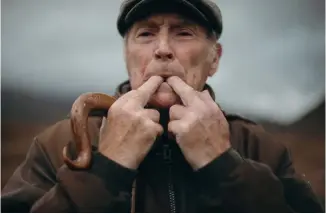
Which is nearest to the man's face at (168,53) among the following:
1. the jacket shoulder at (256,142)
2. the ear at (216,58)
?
the ear at (216,58)

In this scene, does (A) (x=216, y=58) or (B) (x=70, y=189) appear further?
(A) (x=216, y=58)

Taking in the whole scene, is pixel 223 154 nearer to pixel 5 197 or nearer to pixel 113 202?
pixel 113 202

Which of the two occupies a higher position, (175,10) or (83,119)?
(175,10)

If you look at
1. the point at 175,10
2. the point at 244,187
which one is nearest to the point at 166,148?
the point at 244,187

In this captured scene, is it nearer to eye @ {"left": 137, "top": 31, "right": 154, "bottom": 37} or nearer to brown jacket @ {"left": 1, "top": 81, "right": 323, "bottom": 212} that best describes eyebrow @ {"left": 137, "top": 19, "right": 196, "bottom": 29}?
eye @ {"left": 137, "top": 31, "right": 154, "bottom": 37}

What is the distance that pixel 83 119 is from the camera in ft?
3.40

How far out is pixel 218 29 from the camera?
1.08 metres

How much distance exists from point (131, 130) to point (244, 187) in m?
0.22

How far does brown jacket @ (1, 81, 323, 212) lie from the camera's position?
985 millimetres

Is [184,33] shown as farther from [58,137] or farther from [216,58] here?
[58,137]

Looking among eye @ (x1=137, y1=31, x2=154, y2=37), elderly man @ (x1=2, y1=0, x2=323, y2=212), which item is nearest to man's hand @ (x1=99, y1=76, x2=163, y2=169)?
elderly man @ (x1=2, y1=0, x2=323, y2=212)

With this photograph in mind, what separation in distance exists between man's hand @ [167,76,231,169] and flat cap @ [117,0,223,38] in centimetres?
13

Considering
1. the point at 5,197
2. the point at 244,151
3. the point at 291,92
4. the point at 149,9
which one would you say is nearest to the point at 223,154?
the point at 244,151

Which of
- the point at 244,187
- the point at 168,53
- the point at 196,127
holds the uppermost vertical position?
the point at 168,53
